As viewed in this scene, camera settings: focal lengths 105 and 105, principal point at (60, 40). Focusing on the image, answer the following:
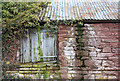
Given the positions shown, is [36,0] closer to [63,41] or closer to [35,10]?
[35,10]

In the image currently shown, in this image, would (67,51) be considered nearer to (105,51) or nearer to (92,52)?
(92,52)

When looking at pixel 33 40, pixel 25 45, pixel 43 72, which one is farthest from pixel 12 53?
pixel 43 72

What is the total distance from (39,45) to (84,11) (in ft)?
7.72

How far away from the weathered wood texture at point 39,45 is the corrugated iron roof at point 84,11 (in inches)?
31.9

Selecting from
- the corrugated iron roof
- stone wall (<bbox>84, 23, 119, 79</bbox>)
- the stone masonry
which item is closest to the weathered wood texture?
the corrugated iron roof

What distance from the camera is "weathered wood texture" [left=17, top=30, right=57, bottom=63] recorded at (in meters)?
4.21

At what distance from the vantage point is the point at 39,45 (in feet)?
13.8

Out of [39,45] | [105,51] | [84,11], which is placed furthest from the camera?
[84,11]

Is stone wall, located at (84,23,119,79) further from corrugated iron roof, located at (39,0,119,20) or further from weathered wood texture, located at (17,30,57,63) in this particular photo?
weathered wood texture, located at (17,30,57,63)

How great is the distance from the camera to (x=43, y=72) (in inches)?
163

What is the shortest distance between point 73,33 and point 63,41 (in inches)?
19.6

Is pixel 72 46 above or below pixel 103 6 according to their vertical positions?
below

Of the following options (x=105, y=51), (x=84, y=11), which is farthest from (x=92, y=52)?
(x=84, y=11)

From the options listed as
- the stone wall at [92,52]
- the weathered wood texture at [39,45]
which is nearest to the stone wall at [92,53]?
the stone wall at [92,52]
